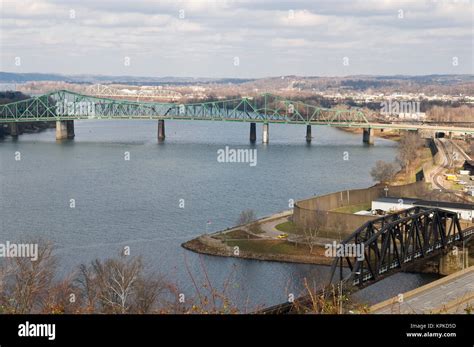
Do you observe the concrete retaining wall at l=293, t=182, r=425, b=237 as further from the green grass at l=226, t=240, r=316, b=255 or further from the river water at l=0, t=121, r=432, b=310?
the river water at l=0, t=121, r=432, b=310

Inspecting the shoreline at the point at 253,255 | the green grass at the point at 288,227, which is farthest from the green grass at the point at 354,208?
the shoreline at the point at 253,255

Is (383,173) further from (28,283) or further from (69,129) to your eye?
(69,129)

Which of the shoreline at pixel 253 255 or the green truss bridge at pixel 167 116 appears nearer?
the shoreline at pixel 253 255

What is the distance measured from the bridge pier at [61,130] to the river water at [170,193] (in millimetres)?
835

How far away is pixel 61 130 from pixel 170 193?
16.8 metres

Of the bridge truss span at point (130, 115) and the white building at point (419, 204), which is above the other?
the bridge truss span at point (130, 115)

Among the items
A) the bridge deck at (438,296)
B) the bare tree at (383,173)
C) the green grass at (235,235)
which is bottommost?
the green grass at (235,235)

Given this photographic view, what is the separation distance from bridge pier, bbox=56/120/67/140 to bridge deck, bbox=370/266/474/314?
2575 cm

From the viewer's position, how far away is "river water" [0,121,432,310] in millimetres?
11664

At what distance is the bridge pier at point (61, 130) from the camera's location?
34156 millimetres

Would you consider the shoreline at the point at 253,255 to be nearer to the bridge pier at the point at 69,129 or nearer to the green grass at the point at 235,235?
the green grass at the point at 235,235

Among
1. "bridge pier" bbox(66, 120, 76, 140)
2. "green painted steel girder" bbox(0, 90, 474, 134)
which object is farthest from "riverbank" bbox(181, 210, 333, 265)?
"bridge pier" bbox(66, 120, 76, 140)

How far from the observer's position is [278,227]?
1459 centimetres
